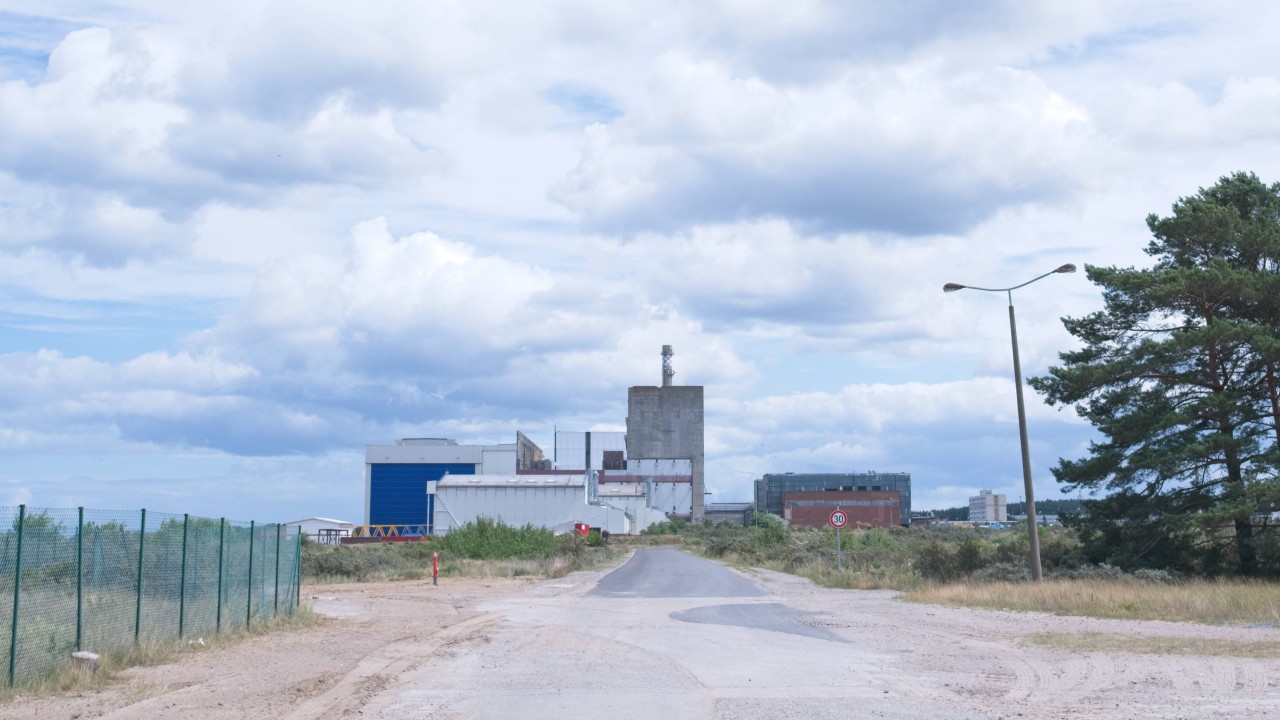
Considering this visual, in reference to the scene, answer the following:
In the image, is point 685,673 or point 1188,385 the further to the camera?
point 1188,385

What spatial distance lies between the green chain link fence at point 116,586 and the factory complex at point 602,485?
70.0 m

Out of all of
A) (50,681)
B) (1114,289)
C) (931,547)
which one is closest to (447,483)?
(931,547)

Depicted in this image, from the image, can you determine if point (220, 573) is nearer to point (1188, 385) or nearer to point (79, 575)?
point (79, 575)

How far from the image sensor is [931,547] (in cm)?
3856

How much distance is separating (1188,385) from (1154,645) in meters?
18.7

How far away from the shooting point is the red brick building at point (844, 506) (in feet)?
456

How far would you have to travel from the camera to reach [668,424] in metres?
144

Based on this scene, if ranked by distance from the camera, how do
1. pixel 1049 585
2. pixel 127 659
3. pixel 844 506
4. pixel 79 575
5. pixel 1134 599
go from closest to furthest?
pixel 79 575, pixel 127 659, pixel 1134 599, pixel 1049 585, pixel 844 506

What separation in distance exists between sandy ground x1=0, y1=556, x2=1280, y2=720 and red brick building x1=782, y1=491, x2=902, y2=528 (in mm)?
116691

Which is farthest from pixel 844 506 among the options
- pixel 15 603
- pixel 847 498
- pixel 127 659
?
pixel 15 603

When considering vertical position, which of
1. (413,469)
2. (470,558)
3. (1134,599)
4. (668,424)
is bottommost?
(470,558)

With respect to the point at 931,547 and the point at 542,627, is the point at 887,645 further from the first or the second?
the point at 931,547

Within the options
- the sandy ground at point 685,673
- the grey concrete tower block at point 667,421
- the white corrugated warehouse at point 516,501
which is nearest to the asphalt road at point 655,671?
the sandy ground at point 685,673

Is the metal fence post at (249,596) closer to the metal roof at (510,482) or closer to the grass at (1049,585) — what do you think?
the grass at (1049,585)
